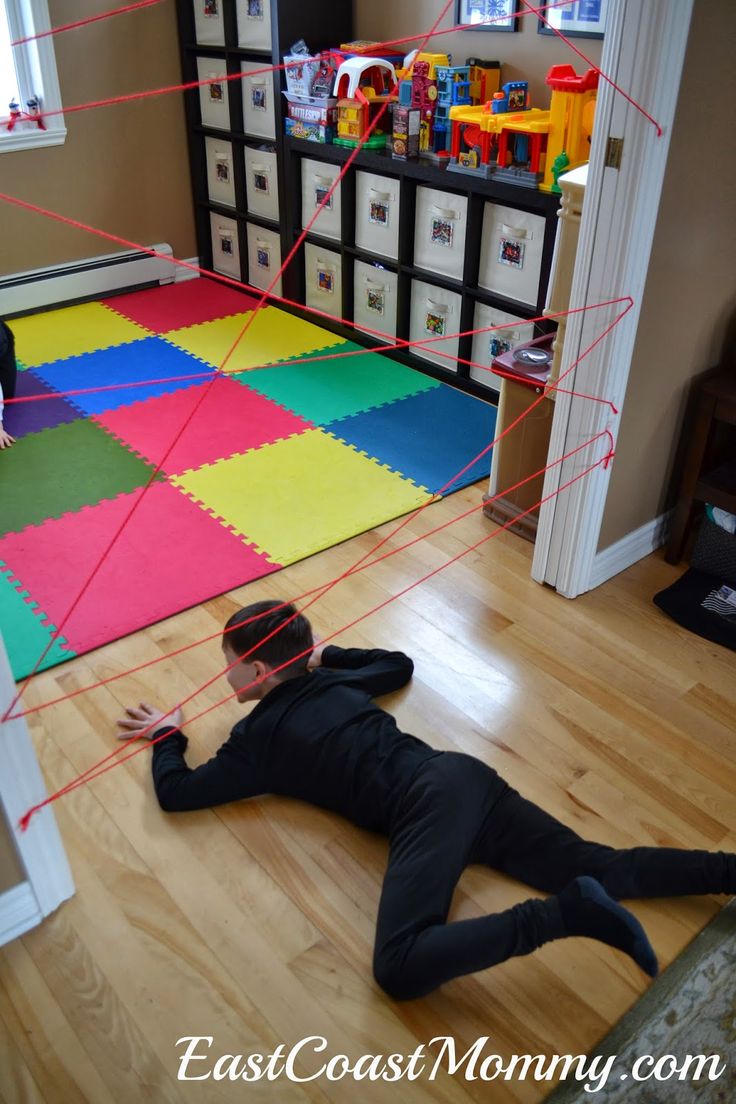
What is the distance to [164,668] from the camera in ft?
6.64

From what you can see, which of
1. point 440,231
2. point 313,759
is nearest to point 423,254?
point 440,231

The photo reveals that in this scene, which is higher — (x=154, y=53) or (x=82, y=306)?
(x=154, y=53)

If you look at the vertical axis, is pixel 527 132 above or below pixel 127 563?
above

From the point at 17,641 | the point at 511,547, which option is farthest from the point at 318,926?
the point at 511,547

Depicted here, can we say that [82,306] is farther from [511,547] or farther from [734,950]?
[734,950]

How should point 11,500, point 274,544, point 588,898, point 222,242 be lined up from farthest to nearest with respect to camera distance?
point 222,242
point 11,500
point 274,544
point 588,898

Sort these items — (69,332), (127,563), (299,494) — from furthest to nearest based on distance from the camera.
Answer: (69,332) < (299,494) < (127,563)

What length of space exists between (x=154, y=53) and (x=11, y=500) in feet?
7.48

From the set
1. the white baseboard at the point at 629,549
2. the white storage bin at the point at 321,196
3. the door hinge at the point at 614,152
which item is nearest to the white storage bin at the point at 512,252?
the white storage bin at the point at 321,196

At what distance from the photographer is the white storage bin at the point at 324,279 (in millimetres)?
3623

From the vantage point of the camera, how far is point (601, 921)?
127 centimetres

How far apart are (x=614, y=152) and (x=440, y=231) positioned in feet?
4.62

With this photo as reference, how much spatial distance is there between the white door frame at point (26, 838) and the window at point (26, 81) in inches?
117

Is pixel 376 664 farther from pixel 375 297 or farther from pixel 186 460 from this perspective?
pixel 375 297
